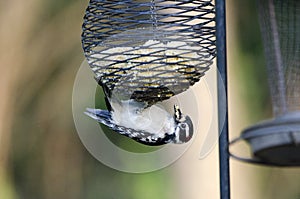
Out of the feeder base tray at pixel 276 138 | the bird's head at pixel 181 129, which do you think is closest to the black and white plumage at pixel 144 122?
the bird's head at pixel 181 129

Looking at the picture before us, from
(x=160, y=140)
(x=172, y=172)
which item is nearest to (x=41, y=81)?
(x=172, y=172)

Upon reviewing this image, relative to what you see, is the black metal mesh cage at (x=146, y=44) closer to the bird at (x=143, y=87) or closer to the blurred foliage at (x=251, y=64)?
the bird at (x=143, y=87)

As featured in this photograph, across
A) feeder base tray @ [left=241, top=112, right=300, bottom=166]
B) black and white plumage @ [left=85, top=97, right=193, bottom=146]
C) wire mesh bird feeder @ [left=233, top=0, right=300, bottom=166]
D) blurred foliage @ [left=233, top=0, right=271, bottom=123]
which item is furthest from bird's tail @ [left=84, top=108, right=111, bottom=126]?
blurred foliage @ [left=233, top=0, right=271, bottom=123]

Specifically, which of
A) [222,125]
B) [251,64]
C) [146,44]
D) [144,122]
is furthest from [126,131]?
[251,64]

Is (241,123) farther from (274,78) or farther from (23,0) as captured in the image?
(274,78)

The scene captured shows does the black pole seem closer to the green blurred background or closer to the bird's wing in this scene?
the bird's wing
